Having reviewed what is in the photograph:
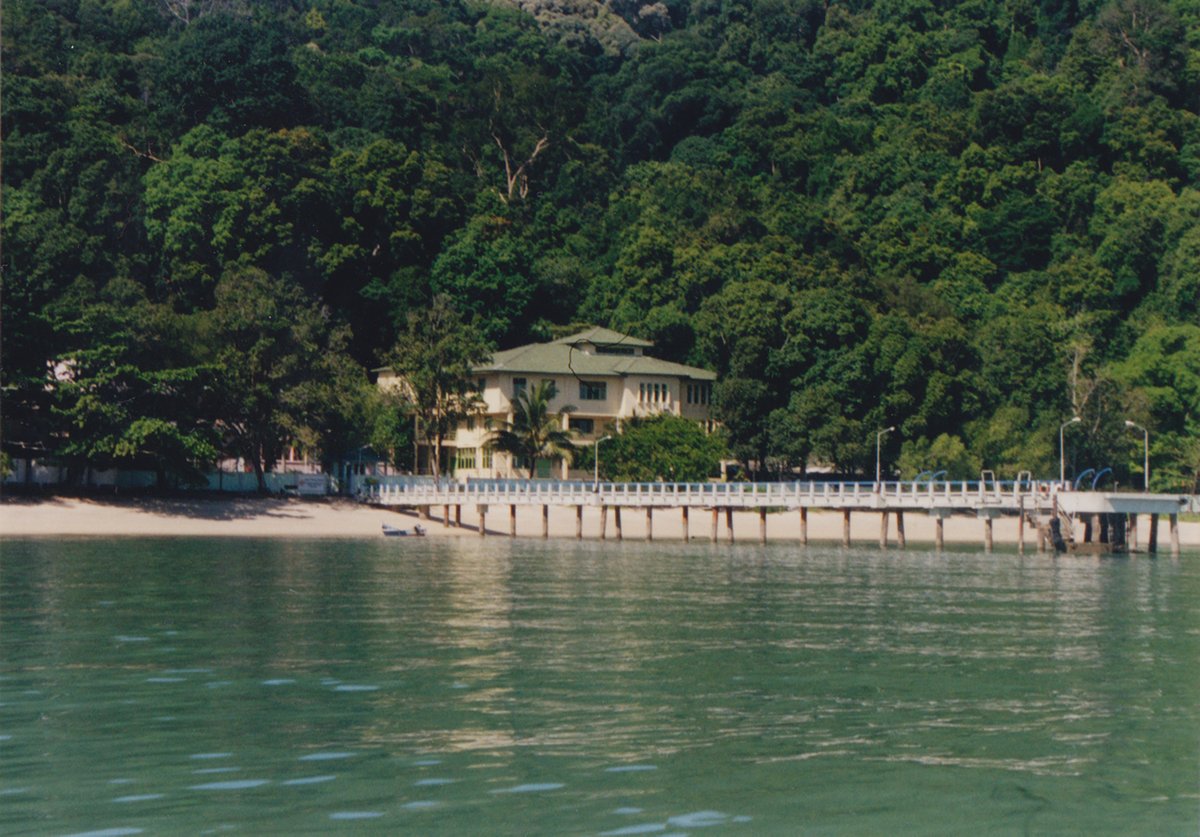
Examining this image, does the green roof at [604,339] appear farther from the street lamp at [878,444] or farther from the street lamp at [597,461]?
the street lamp at [878,444]

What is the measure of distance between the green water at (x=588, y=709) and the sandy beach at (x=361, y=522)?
28.6 m

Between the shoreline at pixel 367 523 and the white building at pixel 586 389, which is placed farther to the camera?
the white building at pixel 586 389

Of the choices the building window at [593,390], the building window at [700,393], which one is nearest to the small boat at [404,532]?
the building window at [593,390]

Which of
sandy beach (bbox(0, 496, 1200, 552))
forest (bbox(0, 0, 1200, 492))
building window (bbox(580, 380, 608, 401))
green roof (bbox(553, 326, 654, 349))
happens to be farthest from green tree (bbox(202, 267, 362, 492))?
green roof (bbox(553, 326, 654, 349))

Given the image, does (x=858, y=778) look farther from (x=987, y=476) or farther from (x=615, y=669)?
(x=987, y=476)

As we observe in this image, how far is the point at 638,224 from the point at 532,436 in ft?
105

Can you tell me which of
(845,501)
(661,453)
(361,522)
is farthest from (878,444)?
(361,522)

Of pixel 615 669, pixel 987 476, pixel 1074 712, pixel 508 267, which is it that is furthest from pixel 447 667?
pixel 508 267

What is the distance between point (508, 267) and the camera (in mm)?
115688

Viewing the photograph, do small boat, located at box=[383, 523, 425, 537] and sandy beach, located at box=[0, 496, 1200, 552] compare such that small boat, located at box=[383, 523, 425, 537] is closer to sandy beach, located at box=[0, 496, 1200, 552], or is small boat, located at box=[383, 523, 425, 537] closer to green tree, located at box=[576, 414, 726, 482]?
sandy beach, located at box=[0, 496, 1200, 552]

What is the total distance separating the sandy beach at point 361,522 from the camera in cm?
7900

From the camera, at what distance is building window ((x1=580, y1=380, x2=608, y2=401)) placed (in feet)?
342

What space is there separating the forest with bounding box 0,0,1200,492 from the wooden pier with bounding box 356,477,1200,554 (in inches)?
370

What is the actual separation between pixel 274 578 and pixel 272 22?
105m
